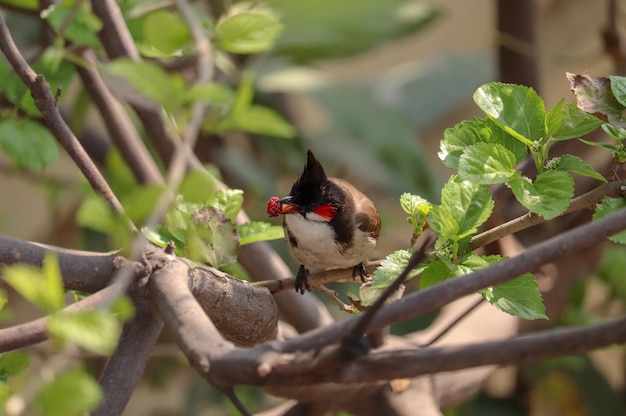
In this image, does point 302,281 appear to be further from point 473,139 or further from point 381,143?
point 381,143

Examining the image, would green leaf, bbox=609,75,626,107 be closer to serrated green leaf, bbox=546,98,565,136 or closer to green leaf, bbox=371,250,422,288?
serrated green leaf, bbox=546,98,565,136

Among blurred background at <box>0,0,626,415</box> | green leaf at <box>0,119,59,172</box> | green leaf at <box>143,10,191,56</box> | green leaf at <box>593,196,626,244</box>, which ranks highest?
green leaf at <box>143,10,191,56</box>

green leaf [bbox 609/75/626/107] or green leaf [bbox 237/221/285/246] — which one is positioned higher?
green leaf [bbox 609/75/626/107]

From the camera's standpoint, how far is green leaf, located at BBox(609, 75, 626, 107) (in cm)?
51

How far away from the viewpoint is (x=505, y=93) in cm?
52

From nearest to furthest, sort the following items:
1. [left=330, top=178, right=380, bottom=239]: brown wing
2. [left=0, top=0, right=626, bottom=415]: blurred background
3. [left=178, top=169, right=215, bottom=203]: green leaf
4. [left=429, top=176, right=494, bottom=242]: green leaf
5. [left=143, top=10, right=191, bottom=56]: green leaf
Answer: [left=178, top=169, right=215, bottom=203]: green leaf → [left=429, top=176, right=494, bottom=242]: green leaf → [left=143, top=10, right=191, bottom=56]: green leaf → [left=330, top=178, right=380, bottom=239]: brown wing → [left=0, top=0, right=626, bottom=415]: blurred background

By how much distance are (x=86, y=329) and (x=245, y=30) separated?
1.34 ft

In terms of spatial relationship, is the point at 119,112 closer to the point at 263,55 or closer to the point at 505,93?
the point at 505,93

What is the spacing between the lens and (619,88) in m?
0.52

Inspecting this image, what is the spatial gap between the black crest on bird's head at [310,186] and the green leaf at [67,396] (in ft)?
1.69

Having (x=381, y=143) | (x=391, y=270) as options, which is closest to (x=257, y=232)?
(x=391, y=270)

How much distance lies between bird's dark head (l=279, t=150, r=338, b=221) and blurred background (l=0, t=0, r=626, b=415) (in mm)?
466

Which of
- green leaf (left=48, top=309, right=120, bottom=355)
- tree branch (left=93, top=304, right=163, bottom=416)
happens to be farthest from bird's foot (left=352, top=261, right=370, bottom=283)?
green leaf (left=48, top=309, right=120, bottom=355)

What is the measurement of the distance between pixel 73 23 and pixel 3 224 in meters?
1.23
